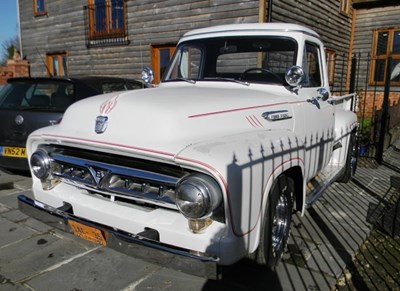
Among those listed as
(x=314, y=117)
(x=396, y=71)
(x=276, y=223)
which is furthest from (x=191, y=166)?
(x=396, y=71)

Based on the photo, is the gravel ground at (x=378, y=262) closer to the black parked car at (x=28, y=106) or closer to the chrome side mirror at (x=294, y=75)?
the chrome side mirror at (x=294, y=75)

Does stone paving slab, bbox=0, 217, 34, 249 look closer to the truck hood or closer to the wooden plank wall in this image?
the truck hood

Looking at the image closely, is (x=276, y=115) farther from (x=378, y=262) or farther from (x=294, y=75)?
(x=378, y=262)

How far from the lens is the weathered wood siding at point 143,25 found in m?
9.57

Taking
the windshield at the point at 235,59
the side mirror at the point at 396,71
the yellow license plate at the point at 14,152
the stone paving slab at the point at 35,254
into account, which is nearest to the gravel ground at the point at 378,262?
the windshield at the point at 235,59

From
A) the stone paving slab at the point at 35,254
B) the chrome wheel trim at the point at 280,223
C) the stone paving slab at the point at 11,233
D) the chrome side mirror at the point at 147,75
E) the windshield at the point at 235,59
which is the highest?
the windshield at the point at 235,59

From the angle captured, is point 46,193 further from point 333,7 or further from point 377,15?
point 377,15

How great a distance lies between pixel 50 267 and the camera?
3.20 m

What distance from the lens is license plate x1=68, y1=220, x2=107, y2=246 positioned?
8.15 feet

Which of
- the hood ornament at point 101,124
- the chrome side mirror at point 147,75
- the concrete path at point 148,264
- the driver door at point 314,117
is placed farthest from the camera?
the chrome side mirror at point 147,75

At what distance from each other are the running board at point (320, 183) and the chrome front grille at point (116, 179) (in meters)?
1.69

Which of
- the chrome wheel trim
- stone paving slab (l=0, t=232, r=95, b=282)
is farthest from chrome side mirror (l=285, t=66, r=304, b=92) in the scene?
stone paving slab (l=0, t=232, r=95, b=282)

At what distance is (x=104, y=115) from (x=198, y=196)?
1036mm

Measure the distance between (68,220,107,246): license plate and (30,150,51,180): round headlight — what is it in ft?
1.84
